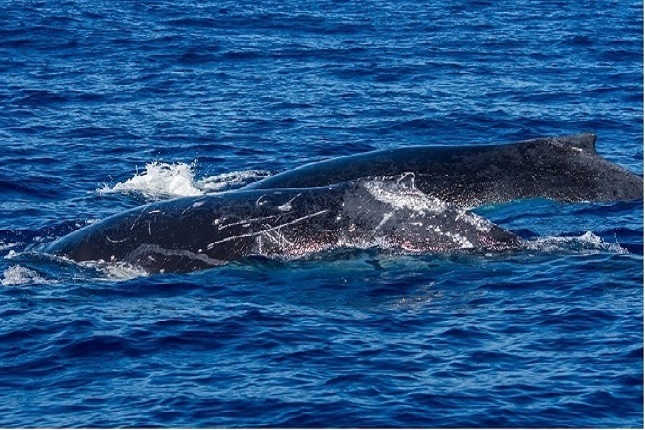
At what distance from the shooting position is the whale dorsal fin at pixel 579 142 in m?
26.8

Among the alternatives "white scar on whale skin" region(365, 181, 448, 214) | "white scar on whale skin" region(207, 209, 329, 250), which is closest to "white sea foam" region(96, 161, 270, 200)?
"white scar on whale skin" region(207, 209, 329, 250)

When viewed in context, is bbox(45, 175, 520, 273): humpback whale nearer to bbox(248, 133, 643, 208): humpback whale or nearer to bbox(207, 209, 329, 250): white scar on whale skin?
bbox(207, 209, 329, 250): white scar on whale skin

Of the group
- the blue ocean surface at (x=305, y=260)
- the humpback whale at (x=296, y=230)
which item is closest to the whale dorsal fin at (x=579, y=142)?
the blue ocean surface at (x=305, y=260)

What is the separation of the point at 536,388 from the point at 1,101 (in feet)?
81.4

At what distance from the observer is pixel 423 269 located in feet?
71.6

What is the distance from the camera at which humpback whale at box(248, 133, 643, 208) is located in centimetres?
2612

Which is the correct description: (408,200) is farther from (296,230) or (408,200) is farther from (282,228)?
(282,228)

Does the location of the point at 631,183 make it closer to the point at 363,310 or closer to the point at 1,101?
the point at 363,310

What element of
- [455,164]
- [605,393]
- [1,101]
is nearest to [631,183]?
[455,164]

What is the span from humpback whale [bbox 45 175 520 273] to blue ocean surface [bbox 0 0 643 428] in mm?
340

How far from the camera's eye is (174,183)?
1200 inches

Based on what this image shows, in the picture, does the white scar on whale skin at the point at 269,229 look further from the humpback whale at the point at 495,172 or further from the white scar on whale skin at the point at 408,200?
the humpback whale at the point at 495,172

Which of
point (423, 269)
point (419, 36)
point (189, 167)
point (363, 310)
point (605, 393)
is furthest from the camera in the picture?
point (419, 36)

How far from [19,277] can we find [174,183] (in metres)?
8.37
